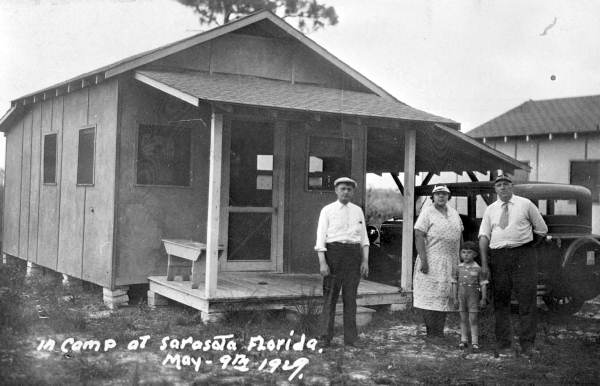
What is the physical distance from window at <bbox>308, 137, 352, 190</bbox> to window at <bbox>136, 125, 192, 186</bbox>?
2.21 metres

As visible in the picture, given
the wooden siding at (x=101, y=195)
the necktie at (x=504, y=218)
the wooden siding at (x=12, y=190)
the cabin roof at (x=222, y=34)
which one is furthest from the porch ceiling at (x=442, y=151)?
the wooden siding at (x=12, y=190)

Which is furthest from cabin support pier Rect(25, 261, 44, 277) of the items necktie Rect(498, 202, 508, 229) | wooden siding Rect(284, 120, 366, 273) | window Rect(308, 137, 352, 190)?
necktie Rect(498, 202, 508, 229)

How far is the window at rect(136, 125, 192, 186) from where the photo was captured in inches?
412

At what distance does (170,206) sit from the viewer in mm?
10625

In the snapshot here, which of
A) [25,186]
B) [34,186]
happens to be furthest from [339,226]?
[25,186]

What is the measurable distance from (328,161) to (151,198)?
319 centimetres

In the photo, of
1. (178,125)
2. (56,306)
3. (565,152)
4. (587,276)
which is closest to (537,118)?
(565,152)

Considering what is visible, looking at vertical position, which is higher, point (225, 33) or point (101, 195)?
point (225, 33)

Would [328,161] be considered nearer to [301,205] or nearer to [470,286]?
[301,205]

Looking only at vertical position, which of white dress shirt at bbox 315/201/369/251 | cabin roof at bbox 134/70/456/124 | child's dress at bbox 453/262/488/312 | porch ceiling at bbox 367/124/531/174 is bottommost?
child's dress at bbox 453/262/488/312

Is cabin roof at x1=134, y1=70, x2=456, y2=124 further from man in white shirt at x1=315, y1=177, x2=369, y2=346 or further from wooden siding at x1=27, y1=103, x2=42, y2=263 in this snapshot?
wooden siding at x1=27, y1=103, x2=42, y2=263

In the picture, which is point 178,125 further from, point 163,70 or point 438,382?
point 438,382

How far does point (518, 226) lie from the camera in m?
7.79

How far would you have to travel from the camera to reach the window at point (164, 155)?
10477 millimetres
